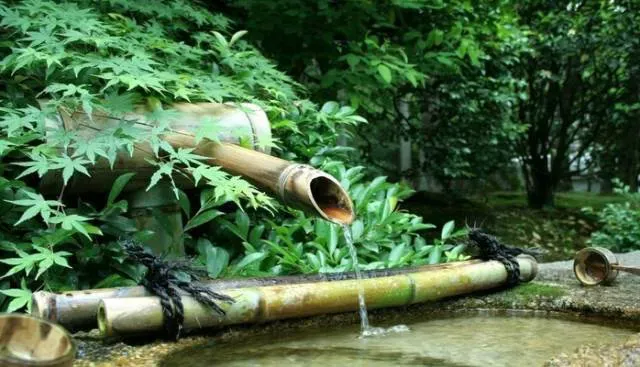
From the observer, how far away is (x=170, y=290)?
241cm

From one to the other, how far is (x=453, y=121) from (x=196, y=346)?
20.2 ft

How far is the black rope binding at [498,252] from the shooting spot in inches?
133

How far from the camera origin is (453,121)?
812 centimetres

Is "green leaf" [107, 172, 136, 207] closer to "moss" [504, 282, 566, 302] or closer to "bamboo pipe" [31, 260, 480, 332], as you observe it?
"bamboo pipe" [31, 260, 480, 332]

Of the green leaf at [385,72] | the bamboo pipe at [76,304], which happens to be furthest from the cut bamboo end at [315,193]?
the green leaf at [385,72]

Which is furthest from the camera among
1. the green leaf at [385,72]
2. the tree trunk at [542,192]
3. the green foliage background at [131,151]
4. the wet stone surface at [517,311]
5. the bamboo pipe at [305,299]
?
the tree trunk at [542,192]

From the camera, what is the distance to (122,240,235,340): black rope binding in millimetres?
2377

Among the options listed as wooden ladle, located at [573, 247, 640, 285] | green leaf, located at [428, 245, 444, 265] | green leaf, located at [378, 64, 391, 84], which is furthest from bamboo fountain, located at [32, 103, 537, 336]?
green leaf, located at [378, 64, 391, 84]

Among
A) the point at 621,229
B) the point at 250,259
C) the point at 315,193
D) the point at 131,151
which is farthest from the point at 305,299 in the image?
the point at 621,229

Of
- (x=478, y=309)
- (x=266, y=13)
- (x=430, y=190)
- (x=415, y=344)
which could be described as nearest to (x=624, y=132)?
(x=430, y=190)

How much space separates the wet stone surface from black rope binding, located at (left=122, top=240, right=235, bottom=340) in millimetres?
102

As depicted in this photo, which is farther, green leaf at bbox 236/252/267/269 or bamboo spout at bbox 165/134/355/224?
green leaf at bbox 236/252/267/269

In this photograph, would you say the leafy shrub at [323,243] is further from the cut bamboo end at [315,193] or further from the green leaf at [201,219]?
the cut bamboo end at [315,193]

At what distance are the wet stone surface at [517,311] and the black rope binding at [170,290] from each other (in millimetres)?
102
